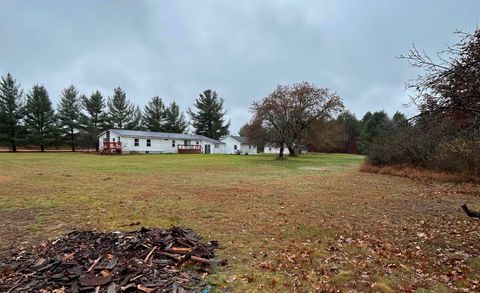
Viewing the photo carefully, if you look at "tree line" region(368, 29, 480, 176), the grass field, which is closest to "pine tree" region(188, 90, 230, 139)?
the grass field

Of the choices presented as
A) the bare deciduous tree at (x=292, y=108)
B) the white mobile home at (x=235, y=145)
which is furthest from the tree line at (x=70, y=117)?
the bare deciduous tree at (x=292, y=108)

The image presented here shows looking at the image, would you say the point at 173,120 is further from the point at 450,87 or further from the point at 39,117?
the point at 450,87

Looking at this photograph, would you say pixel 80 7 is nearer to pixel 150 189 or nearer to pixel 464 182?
pixel 150 189

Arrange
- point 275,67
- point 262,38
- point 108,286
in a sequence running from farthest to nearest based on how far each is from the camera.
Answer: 1. point 275,67
2. point 262,38
3. point 108,286

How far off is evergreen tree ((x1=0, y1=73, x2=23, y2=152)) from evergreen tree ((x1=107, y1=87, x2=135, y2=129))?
1307 centimetres

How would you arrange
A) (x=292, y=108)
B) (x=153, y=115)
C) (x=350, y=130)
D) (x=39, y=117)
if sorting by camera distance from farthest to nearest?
(x=350, y=130) < (x=153, y=115) < (x=39, y=117) < (x=292, y=108)

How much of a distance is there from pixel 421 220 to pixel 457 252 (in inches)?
77.8

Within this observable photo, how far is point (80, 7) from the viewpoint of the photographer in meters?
15.4

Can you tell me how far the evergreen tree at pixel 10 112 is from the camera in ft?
137

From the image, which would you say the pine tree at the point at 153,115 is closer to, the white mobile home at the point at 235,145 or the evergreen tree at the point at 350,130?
the white mobile home at the point at 235,145

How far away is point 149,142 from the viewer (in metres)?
42.4

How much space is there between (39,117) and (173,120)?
72.7 ft

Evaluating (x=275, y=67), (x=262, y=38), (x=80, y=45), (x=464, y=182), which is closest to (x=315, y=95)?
(x=275, y=67)

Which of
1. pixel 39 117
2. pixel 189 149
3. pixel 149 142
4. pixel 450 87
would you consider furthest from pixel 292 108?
pixel 39 117
